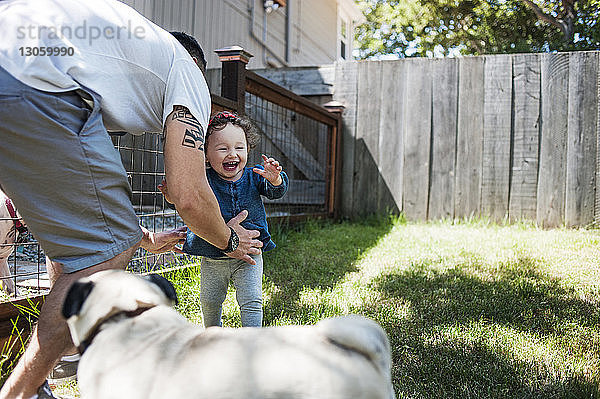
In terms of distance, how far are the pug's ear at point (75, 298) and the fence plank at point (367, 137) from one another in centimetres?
503

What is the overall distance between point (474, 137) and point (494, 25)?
1164cm

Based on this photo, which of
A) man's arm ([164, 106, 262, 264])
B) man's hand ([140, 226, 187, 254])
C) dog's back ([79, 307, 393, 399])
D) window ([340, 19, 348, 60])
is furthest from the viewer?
window ([340, 19, 348, 60])

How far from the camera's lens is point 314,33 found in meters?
12.0

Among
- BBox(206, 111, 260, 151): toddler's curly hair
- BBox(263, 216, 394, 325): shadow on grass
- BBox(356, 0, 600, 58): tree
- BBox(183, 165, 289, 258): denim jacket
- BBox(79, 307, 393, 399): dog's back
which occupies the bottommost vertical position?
BBox(263, 216, 394, 325): shadow on grass

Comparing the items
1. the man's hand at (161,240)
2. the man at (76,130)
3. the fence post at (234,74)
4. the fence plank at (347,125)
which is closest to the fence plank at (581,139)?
the fence plank at (347,125)

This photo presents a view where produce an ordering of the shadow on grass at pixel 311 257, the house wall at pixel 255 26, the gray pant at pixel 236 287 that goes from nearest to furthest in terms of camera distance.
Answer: the gray pant at pixel 236 287 → the shadow on grass at pixel 311 257 → the house wall at pixel 255 26

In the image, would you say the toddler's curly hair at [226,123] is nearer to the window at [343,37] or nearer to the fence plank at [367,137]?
the fence plank at [367,137]

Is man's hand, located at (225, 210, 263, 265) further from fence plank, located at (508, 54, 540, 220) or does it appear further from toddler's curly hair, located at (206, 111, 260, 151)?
fence plank, located at (508, 54, 540, 220)

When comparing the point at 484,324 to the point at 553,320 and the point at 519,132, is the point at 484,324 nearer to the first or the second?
the point at 553,320

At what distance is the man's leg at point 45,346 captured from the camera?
1.54 m

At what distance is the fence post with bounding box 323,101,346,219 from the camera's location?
19.8 ft

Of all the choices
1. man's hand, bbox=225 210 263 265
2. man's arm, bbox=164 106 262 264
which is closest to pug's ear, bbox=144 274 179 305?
man's arm, bbox=164 106 262 264

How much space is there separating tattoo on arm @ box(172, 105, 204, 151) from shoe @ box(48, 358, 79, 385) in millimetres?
1040

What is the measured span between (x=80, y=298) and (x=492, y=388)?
1.49 meters
